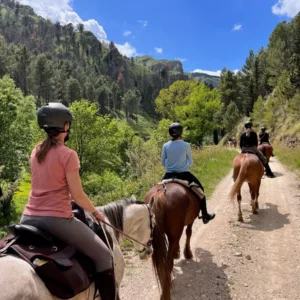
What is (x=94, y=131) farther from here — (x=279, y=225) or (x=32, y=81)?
(x=32, y=81)

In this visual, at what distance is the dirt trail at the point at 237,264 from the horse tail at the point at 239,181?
912mm

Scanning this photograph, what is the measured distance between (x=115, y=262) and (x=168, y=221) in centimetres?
175

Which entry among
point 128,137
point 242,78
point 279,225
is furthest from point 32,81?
point 279,225

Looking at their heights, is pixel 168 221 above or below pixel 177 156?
below

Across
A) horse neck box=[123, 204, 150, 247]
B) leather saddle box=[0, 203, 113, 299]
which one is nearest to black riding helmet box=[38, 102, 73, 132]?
leather saddle box=[0, 203, 113, 299]

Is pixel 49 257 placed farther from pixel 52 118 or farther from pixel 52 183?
pixel 52 118

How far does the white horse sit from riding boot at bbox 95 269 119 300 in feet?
0.36

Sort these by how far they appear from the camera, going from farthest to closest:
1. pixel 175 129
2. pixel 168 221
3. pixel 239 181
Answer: pixel 239 181, pixel 175 129, pixel 168 221

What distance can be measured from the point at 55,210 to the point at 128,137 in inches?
1977

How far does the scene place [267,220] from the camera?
9.27m

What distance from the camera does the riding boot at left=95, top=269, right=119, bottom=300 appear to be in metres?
3.33

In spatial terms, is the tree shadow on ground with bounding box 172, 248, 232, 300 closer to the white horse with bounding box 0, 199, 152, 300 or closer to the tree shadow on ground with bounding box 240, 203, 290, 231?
the white horse with bounding box 0, 199, 152, 300

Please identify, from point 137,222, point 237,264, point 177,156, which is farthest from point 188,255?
point 137,222

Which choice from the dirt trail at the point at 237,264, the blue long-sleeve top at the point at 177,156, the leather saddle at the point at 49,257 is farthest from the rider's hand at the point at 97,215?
the blue long-sleeve top at the point at 177,156
